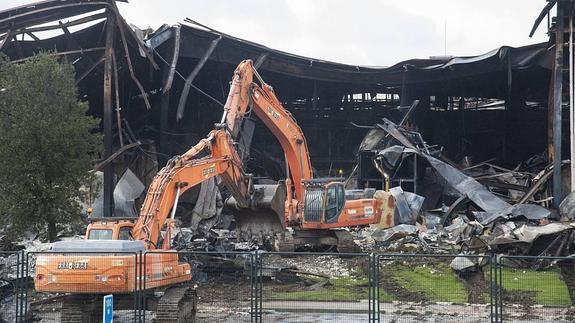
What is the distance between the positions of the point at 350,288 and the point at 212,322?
4.13 m

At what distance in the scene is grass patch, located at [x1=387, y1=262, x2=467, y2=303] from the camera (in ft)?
54.6

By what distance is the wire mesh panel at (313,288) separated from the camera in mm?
14805

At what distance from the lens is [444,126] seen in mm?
43125

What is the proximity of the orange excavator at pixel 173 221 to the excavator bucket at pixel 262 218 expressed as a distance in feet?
0.10

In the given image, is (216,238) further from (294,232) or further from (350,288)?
(350,288)

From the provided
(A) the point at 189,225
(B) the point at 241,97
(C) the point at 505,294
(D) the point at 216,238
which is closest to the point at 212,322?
(C) the point at 505,294

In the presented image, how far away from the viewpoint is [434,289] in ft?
58.2

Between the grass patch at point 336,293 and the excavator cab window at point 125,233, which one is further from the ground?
the excavator cab window at point 125,233

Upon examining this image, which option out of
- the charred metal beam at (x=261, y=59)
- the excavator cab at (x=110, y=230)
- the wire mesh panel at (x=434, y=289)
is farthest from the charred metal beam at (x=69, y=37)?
the wire mesh panel at (x=434, y=289)

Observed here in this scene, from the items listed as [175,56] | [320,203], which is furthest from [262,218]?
[175,56]

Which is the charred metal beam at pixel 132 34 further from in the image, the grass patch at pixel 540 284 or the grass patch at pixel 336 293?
the grass patch at pixel 540 284

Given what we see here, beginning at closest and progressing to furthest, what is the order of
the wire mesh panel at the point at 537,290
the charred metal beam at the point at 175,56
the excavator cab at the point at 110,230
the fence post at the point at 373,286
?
the fence post at the point at 373,286 → the wire mesh panel at the point at 537,290 → the excavator cab at the point at 110,230 → the charred metal beam at the point at 175,56

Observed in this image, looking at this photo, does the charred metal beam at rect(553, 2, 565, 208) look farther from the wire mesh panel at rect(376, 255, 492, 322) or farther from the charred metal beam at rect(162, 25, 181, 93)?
the charred metal beam at rect(162, 25, 181, 93)

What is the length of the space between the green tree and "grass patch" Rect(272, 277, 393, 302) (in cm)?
818
